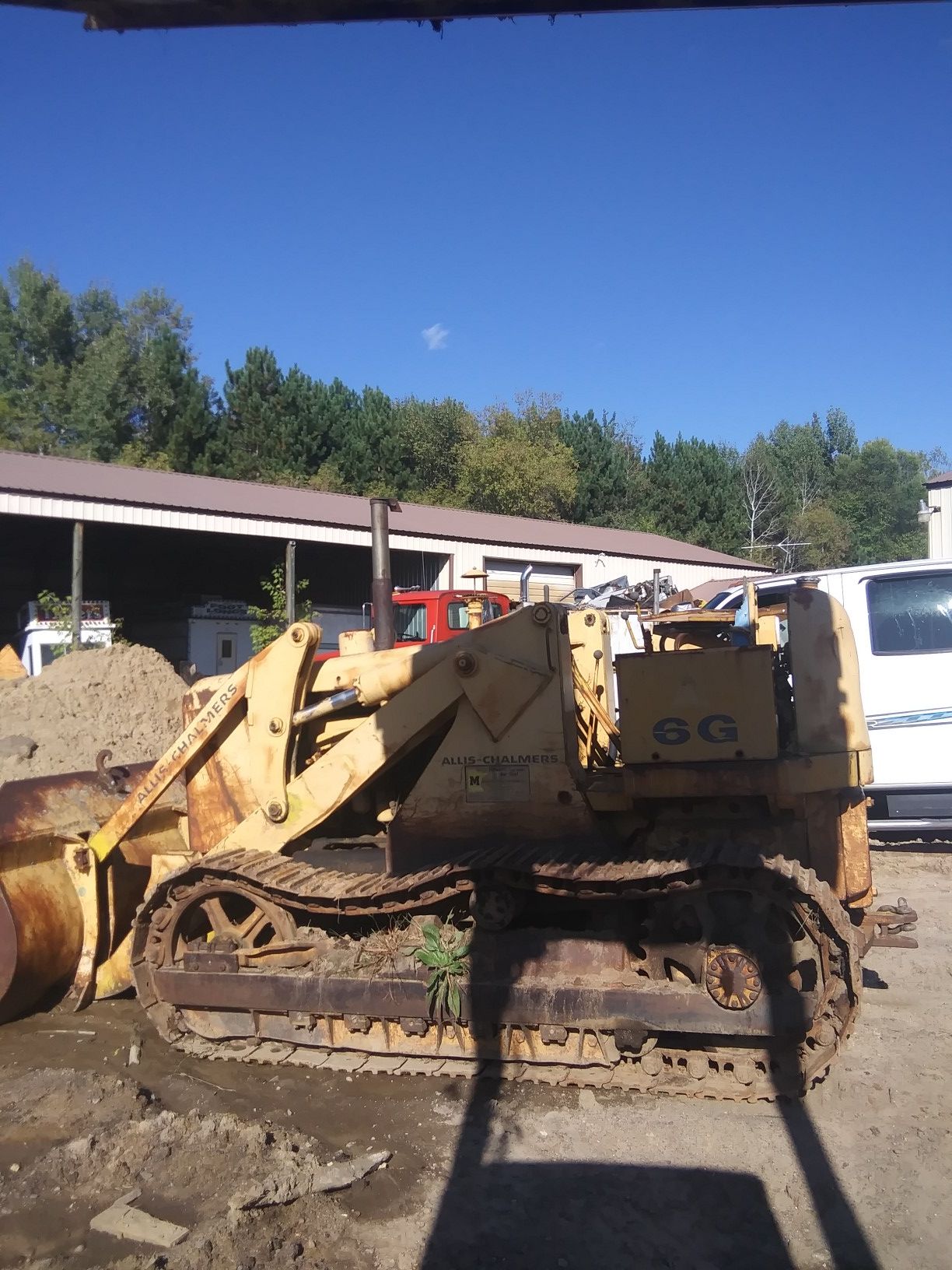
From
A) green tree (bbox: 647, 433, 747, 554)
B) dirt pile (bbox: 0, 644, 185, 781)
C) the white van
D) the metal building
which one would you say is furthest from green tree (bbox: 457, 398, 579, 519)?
the white van

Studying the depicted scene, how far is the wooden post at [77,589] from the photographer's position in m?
16.7

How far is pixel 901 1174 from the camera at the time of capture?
354 centimetres

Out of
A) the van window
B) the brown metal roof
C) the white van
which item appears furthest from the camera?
the brown metal roof

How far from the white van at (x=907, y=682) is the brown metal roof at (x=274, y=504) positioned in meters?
13.3

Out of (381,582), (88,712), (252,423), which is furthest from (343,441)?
(381,582)

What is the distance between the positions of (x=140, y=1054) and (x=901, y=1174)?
3.42 m

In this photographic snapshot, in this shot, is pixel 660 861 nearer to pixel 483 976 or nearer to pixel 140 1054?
pixel 483 976

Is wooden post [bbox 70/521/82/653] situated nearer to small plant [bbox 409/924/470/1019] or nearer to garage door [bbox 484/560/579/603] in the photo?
garage door [bbox 484/560/579/603]

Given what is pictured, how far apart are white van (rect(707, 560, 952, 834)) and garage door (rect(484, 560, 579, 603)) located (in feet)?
46.5

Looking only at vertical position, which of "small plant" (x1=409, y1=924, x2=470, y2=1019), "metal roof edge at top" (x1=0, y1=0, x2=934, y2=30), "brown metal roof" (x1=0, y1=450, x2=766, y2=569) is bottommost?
"small plant" (x1=409, y1=924, x2=470, y2=1019)

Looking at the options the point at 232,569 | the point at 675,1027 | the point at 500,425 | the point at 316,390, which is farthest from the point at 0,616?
the point at 500,425

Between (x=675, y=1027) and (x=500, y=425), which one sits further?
(x=500, y=425)

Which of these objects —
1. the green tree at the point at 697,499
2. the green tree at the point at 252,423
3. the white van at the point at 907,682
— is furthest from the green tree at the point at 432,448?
the white van at the point at 907,682

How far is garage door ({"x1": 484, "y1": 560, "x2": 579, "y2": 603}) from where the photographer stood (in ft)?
76.3
